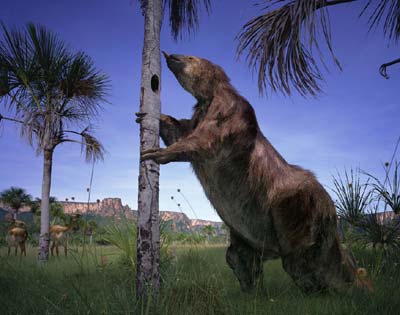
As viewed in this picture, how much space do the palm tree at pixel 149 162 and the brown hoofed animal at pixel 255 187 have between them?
160mm

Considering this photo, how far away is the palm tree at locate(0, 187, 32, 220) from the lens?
4006 centimetres

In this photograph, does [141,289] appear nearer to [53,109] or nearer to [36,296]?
[36,296]

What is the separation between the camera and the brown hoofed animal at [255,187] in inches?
127

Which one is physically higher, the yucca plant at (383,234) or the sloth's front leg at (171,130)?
the sloth's front leg at (171,130)

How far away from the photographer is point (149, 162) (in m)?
2.91

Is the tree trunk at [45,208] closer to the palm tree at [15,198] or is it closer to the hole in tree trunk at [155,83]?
the hole in tree trunk at [155,83]

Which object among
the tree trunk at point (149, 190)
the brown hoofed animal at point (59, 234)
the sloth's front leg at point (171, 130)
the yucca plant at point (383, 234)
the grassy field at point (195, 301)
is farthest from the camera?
the brown hoofed animal at point (59, 234)

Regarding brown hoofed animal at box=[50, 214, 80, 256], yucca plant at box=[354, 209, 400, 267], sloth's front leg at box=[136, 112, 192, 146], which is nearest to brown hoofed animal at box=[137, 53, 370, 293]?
sloth's front leg at box=[136, 112, 192, 146]

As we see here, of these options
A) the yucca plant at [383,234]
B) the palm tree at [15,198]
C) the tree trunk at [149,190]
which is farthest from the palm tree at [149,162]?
the palm tree at [15,198]

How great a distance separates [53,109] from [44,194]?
247 cm

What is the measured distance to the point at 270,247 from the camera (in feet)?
11.4

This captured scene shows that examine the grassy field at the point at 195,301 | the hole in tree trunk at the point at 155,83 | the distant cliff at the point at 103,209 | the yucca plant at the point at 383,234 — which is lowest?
the grassy field at the point at 195,301

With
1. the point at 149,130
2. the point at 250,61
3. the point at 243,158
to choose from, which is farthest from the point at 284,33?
the point at 149,130

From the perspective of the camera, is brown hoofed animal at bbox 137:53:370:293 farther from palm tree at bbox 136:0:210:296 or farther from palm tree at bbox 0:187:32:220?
palm tree at bbox 0:187:32:220
